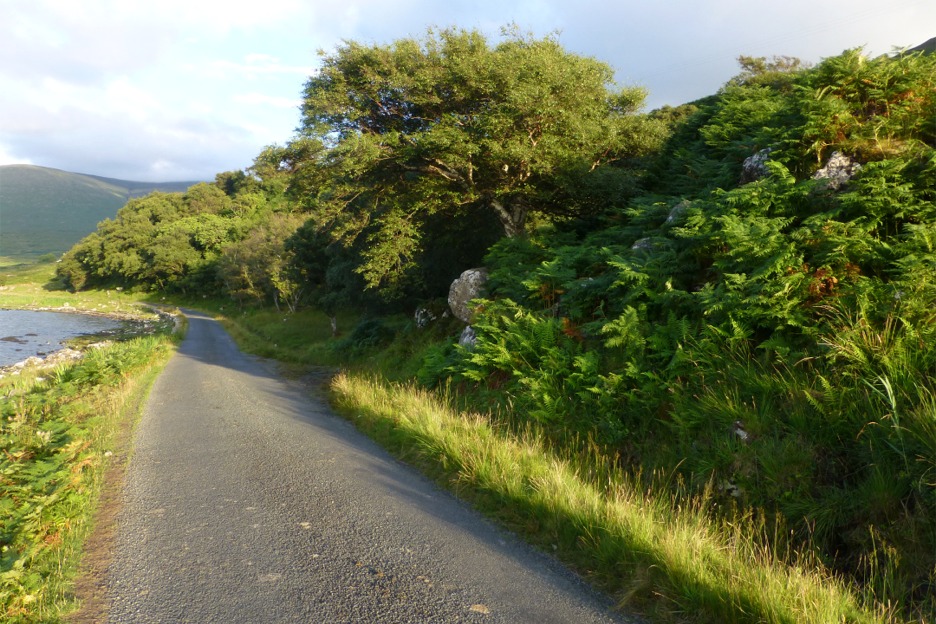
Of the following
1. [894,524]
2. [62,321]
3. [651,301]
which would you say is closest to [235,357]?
[651,301]

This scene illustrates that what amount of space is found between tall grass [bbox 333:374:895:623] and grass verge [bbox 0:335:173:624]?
11.6 feet

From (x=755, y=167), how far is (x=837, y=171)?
1523 mm

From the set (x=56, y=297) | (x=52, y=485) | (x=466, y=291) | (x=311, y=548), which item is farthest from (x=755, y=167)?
(x=56, y=297)

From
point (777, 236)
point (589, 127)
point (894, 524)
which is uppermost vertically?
point (589, 127)

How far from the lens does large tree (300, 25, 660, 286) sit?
42.7 ft

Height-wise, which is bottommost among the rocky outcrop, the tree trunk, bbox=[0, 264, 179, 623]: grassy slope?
bbox=[0, 264, 179, 623]: grassy slope

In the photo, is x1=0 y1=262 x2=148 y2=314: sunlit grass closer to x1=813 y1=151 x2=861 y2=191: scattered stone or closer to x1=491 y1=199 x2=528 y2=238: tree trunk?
x1=491 y1=199 x2=528 y2=238: tree trunk

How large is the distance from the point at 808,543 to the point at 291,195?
14611mm

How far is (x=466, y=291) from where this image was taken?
518 inches

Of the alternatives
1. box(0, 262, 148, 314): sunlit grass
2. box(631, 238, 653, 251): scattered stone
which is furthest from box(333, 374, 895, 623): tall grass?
box(0, 262, 148, 314): sunlit grass

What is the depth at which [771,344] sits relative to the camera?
19.0 feet

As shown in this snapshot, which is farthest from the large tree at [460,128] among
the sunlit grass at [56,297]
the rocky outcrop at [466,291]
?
the sunlit grass at [56,297]

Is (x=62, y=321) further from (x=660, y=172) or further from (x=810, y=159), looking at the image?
(x=810, y=159)

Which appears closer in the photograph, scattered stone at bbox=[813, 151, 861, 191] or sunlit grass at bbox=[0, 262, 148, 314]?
scattered stone at bbox=[813, 151, 861, 191]
